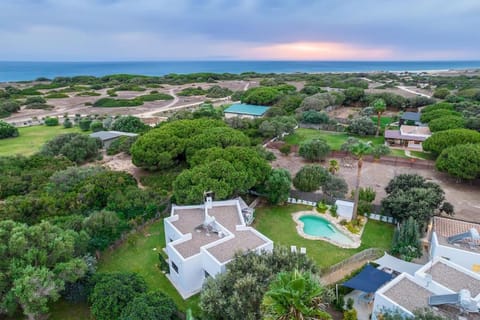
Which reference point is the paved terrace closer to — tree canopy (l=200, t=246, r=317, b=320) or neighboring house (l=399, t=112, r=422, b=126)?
tree canopy (l=200, t=246, r=317, b=320)

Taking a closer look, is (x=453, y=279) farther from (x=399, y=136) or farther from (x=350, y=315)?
(x=399, y=136)

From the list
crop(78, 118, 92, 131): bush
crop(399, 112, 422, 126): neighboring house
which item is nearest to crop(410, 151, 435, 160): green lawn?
crop(399, 112, 422, 126): neighboring house

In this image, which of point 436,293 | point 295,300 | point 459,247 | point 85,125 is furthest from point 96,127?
point 436,293

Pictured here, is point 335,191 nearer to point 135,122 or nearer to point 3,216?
point 3,216

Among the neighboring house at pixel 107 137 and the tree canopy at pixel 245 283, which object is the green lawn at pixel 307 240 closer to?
the tree canopy at pixel 245 283

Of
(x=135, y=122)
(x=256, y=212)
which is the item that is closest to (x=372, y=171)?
(x=256, y=212)
